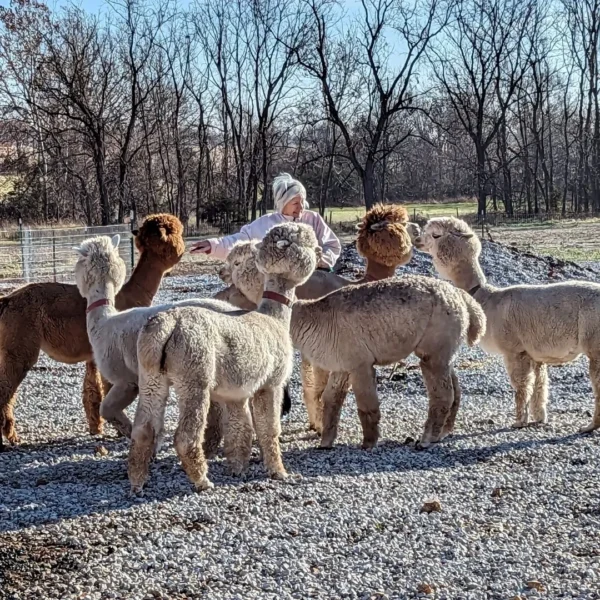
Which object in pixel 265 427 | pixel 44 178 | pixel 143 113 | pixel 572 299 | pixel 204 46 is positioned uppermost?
pixel 204 46

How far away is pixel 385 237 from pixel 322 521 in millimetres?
3409

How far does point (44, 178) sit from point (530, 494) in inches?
1546

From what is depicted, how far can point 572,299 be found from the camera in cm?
741

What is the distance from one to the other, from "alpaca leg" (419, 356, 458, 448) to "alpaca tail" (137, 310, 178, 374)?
259 centimetres

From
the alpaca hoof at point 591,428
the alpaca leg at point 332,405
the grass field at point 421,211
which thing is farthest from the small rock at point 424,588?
the grass field at point 421,211

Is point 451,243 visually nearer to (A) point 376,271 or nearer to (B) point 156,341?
(A) point 376,271

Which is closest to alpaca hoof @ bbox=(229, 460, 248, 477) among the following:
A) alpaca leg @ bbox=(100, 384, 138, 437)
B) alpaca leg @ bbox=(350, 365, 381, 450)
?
alpaca leg @ bbox=(100, 384, 138, 437)

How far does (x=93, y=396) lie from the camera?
7504mm

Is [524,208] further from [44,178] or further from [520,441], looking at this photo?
[520,441]

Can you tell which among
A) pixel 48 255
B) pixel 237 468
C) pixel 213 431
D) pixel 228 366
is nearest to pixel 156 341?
pixel 228 366

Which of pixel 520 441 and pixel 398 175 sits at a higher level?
pixel 398 175

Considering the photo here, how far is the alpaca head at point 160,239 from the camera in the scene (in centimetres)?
756

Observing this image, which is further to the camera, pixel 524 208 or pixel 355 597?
pixel 524 208

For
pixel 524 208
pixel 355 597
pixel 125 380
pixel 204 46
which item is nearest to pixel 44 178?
pixel 204 46
